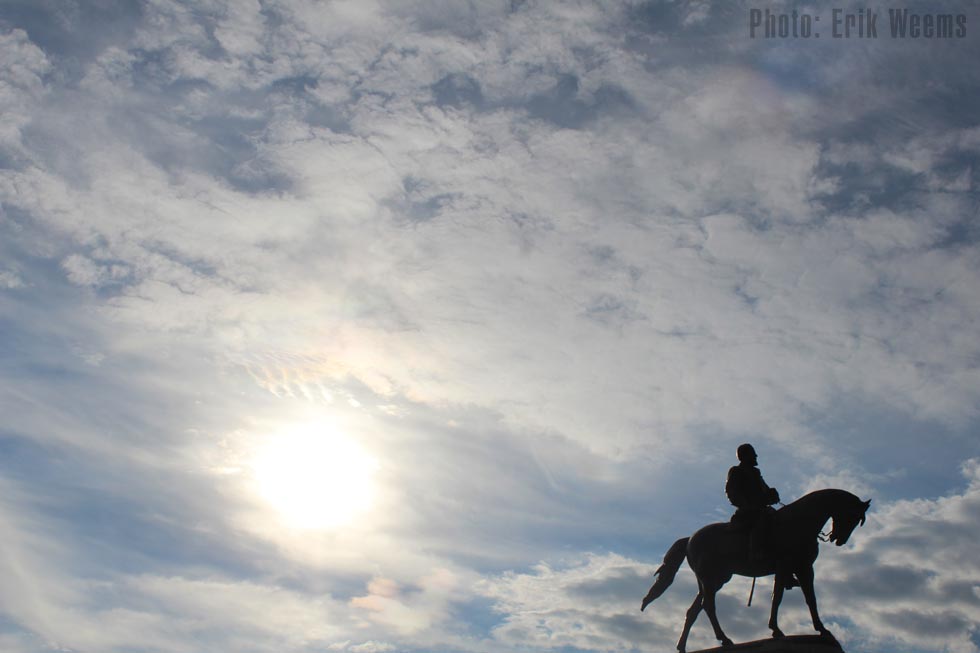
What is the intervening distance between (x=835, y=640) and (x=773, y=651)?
4.97ft

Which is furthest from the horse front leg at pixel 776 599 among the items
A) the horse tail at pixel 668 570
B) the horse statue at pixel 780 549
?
the horse tail at pixel 668 570

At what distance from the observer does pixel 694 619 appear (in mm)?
21234

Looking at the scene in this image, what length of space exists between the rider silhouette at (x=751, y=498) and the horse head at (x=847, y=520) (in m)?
1.52

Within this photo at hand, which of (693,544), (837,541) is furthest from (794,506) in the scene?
(693,544)

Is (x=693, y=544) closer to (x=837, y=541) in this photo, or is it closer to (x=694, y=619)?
(x=694, y=619)

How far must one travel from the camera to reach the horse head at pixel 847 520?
2003cm

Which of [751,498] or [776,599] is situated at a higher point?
[751,498]

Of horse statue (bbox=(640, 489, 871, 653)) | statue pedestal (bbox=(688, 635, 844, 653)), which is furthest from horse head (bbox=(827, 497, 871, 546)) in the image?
statue pedestal (bbox=(688, 635, 844, 653))

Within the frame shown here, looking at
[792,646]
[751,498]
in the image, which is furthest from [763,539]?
[792,646]

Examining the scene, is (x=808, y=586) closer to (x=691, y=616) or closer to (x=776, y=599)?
(x=776, y=599)

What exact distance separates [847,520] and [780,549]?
5.70ft

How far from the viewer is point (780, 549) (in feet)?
65.6

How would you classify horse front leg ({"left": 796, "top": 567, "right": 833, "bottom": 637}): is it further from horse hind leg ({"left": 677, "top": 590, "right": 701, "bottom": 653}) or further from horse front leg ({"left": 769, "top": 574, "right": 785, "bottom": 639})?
horse hind leg ({"left": 677, "top": 590, "right": 701, "bottom": 653})

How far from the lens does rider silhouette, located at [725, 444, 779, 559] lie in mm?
20297
